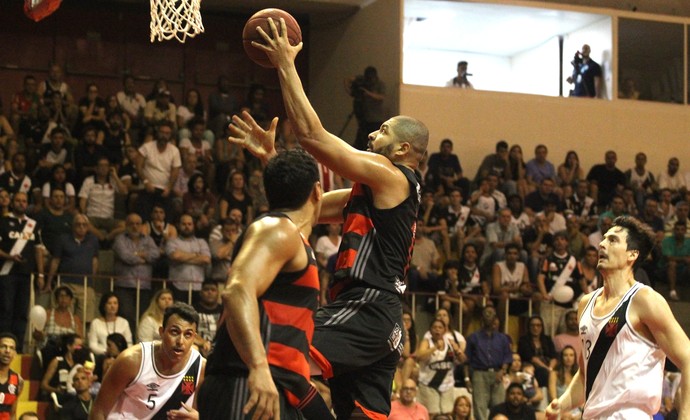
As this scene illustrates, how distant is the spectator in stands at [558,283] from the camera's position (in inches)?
583

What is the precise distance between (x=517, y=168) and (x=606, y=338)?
11.4 meters

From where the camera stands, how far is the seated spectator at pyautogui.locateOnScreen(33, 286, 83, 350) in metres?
12.3

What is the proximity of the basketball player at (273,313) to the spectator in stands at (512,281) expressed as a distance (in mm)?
10228

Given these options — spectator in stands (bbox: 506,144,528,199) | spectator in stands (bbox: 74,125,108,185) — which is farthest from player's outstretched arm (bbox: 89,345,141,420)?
spectator in stands (bbox: 506,144,528,199)

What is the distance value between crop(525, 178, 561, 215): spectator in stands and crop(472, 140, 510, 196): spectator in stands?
0.33 m

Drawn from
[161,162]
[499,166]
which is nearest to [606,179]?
[499,166]

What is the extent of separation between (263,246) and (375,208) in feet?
4.09

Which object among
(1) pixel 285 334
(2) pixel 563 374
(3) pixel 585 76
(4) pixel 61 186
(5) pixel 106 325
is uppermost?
(3) pixel 585 76

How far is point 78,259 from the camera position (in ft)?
42.9

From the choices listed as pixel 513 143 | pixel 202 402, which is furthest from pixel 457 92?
pixel 202 402

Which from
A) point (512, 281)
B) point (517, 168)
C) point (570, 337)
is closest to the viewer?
point (570, 337)

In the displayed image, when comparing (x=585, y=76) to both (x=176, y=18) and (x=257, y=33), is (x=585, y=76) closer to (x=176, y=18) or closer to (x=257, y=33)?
(x=176, y=18)

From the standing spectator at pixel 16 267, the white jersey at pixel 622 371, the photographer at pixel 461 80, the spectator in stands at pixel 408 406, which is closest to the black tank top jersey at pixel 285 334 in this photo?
the white jersey at pixel 622 371

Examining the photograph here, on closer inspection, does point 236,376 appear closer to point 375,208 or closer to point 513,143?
point 375,208
